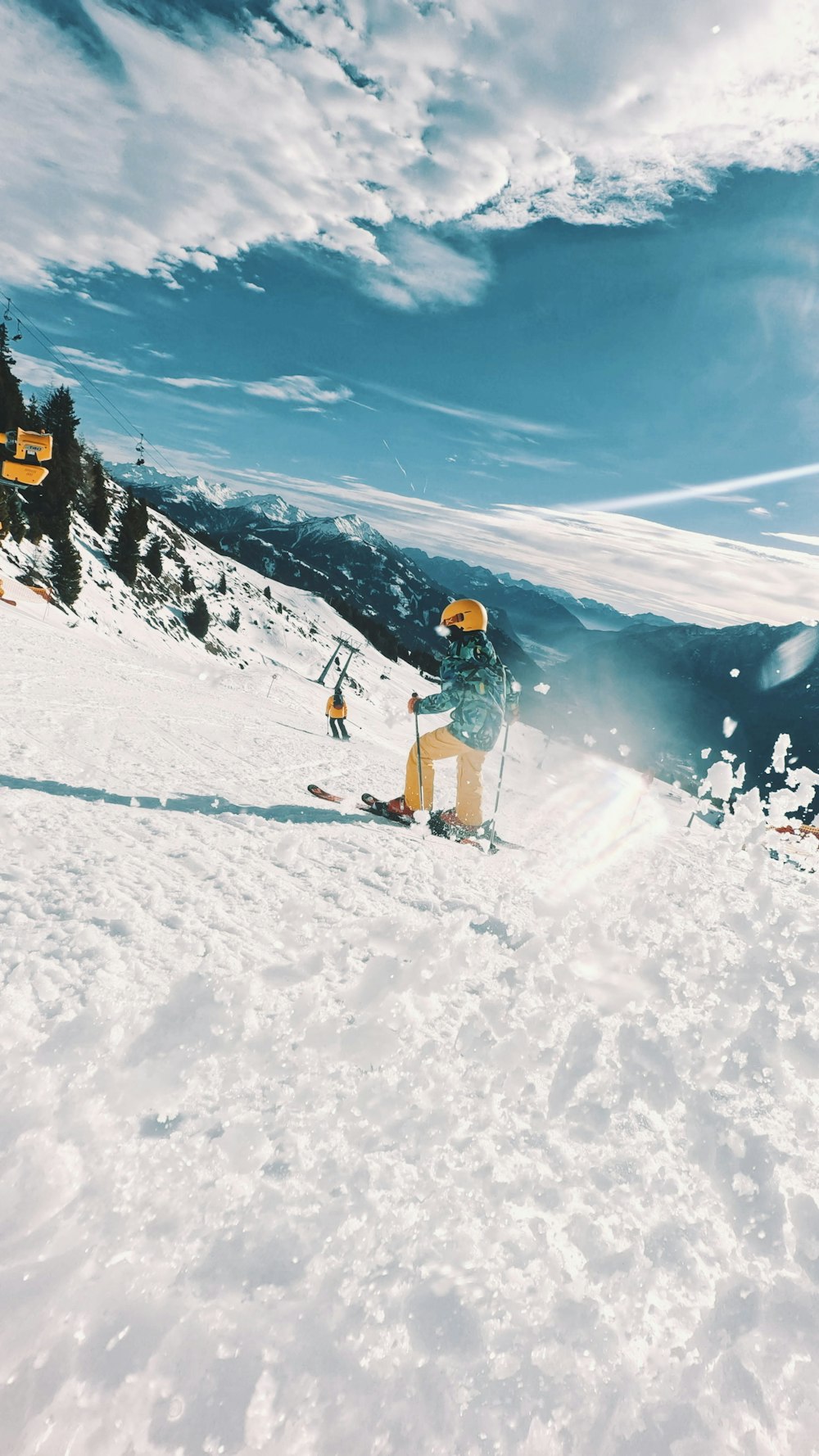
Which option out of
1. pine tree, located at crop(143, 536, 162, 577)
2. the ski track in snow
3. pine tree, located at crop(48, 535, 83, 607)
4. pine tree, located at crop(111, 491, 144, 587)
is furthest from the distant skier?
pine tree, located at crop(143, 536, 162, 577)

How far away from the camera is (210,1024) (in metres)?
2.60

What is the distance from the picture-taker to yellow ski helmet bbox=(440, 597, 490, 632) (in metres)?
7.30

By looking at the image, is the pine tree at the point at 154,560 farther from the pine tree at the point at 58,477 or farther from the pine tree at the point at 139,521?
the pine tree at the point at 58,477

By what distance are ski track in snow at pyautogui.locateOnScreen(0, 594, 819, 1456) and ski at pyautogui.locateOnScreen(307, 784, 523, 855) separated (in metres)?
2.04

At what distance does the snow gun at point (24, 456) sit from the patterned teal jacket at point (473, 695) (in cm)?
1409

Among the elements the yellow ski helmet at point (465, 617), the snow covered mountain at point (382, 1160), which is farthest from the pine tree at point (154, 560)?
the snow covered mountain at point (382, 1160)

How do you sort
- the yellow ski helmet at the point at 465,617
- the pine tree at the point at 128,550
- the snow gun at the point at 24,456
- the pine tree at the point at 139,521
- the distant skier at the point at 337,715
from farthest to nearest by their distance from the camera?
1. the pine tree at the point at 139,521
2. the pine tree at the point at 128,550
3. the snow gun at the point at 24,456
4. the distant skier at the point at 337,715
5. the yellow ski helmet at the point at 465,617

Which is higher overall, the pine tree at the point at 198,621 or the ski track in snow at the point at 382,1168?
the ski track in snow at the point at 382,1168

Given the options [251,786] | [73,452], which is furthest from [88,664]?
[73,452]

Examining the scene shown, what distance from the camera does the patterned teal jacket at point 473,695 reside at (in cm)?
713

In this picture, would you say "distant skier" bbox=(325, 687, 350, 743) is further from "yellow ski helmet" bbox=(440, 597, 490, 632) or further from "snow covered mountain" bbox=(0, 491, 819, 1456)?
"snow covered mountain" bbox=(0, 491, 819, 1456)

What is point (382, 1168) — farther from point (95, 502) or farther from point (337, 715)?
point (95, 502)

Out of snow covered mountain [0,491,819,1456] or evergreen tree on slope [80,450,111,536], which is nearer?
snow covered mountain [0,491,819,1456]

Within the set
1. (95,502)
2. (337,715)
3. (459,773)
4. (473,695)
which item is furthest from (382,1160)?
(95,502)
